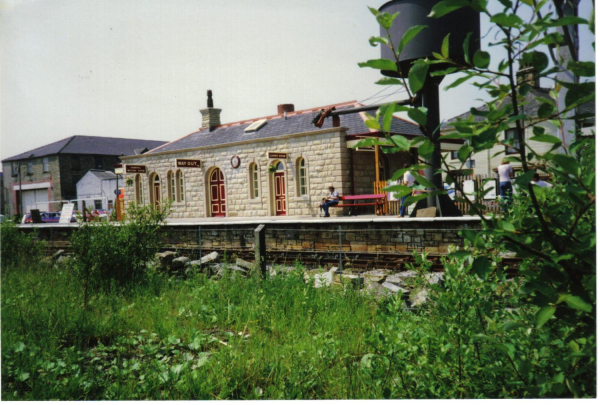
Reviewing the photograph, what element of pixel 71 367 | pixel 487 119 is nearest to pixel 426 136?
pixel 487 119

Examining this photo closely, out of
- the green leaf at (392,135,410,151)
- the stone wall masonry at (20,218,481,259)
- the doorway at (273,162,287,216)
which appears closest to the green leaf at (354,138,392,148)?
the green leaf at (392,135,410,151)

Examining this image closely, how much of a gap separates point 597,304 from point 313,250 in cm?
714

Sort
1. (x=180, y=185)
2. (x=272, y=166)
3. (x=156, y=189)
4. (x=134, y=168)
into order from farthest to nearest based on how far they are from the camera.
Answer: (x=272, y=166)
(x=180, y=185)
(x=156, y=189)
(x=134, y=168)

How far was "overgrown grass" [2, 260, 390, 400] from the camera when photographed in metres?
2.92

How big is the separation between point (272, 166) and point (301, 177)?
33.2 inches

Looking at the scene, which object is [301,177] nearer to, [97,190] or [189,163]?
[189,163]

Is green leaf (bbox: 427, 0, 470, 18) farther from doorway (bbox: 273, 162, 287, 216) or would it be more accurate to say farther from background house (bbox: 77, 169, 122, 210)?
doorway (bbox: 273, 162, 287, 216)

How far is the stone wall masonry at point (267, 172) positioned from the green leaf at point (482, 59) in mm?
9625

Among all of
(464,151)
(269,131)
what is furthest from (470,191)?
(269,131)

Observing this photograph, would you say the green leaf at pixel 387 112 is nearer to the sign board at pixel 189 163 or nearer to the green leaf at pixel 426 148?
the green leaf at pixel 426 148

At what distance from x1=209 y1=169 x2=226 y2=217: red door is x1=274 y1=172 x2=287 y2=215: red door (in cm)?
137

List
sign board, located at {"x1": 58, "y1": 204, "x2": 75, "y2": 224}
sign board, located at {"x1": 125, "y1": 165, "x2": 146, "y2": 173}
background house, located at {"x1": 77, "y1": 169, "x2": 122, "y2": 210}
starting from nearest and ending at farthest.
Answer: background house, located at {"x1": 77, "y1": 169, "x2": 122, "y2": 210} → sign board, located at {"x1": 58, "y1": 204, "x2": 75, "y2": 224} → sign board, located at {"x1": 125, "y1": 165, "x2": 146, "y2": 173}

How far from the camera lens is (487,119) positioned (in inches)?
53.0

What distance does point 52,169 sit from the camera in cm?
547
